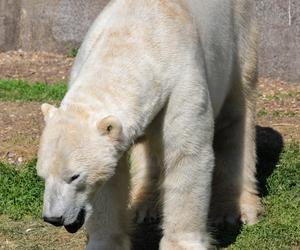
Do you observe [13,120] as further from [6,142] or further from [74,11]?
[74,11]

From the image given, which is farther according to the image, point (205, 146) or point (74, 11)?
point (74, 11)

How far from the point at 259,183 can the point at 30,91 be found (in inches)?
101

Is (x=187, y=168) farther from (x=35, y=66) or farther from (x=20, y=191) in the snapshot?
(x=35, y=66)

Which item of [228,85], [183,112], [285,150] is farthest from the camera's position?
[285,150]

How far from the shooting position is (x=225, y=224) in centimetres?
532

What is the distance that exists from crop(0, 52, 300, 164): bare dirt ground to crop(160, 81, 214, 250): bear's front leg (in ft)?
6.03

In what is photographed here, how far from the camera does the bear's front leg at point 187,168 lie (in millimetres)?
4391

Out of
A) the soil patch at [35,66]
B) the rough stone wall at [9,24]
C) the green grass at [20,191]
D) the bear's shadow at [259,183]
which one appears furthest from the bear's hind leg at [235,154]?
the rough stone wall at [9,24]

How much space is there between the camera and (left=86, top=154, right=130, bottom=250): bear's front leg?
4.67 meters

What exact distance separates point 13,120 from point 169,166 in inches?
99.8

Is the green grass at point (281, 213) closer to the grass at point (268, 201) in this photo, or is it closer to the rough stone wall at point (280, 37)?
the grass at point (268, 201)

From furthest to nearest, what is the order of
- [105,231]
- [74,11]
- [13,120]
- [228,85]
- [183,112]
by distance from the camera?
[74,11] < [13,120] < [228,85] < [105,231] < [183,112]

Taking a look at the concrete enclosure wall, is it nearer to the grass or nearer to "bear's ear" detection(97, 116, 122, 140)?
the grass

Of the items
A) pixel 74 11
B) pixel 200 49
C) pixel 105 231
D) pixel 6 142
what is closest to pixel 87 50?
pixel 200 49
